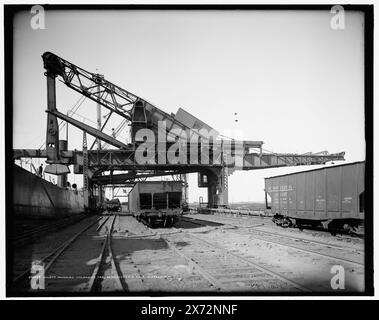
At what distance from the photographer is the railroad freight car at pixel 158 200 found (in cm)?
1941

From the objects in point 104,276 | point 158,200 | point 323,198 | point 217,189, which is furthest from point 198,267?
point 217,189

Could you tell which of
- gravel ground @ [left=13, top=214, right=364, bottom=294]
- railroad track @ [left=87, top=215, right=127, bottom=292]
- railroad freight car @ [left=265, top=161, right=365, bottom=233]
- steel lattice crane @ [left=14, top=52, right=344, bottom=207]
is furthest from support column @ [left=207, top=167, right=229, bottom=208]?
railroad track @ [left=87, top=215, right=127, bottom=292]

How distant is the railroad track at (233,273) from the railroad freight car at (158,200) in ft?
27.8

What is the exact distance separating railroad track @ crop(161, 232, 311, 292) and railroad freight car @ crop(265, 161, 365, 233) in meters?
6.29

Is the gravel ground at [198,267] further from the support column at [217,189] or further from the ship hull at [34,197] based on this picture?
the support column at [217,189]

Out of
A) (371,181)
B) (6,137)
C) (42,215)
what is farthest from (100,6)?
(42,215)

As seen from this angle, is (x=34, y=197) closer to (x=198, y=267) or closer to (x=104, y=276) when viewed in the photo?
(x=104, y=276)

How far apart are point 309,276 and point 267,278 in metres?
1.05

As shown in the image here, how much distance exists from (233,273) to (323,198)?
910cm

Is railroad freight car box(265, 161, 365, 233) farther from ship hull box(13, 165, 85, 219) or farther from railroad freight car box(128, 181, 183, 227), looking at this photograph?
ship hull box(13, 165, 85, 219)

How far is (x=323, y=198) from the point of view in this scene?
15.0 m

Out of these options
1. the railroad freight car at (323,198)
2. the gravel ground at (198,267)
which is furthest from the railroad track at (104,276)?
the railroad freight car at (323,198)
